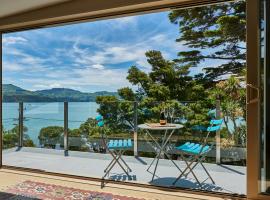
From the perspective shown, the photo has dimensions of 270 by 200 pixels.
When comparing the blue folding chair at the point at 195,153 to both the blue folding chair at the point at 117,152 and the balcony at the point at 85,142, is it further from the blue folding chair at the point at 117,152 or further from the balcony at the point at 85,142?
the blue folding chair at the point at 117,152

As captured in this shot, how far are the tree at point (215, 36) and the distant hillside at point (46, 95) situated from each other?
2.29 metres

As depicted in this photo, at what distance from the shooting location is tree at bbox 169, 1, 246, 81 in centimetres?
563

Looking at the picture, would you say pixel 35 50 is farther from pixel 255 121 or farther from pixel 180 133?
pixel 255 121

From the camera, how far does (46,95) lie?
5.38m

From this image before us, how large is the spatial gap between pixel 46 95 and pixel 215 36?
378 cm

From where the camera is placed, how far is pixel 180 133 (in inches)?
175

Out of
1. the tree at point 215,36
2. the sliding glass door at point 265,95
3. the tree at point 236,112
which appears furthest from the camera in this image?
the tree at point 215,36

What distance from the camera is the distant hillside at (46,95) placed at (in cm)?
485

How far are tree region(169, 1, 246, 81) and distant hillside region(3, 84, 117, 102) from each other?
2.29 metres

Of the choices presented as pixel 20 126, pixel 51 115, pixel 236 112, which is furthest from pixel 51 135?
pixel 236 112

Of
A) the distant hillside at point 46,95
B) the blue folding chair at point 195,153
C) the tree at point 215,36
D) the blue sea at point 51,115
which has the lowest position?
the blue folding chair at point 195,153

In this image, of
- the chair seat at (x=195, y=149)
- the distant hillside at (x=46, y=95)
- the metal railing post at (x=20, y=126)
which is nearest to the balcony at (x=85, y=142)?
the metal railing post at (x=20, y=126)

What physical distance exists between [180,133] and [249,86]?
183 cm

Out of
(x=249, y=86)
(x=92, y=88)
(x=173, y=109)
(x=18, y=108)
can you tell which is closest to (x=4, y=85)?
(x=18, y=108)
